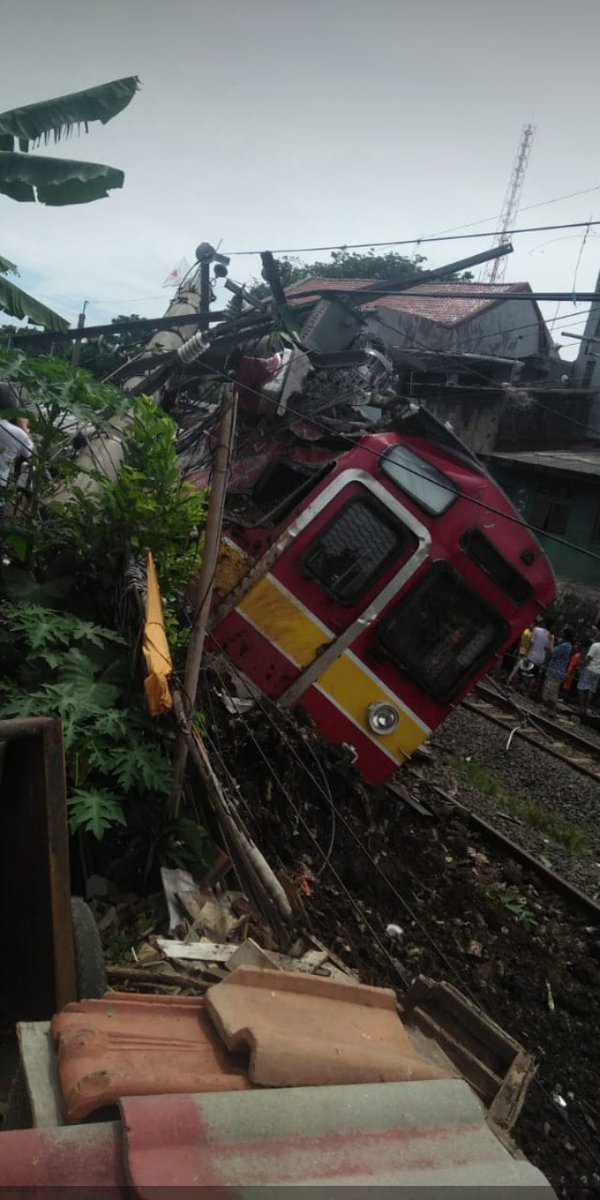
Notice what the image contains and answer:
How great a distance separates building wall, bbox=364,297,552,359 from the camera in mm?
27094

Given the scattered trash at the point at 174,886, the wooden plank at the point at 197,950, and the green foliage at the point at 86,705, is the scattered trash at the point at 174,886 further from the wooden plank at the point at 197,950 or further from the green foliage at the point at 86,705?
the green foliage at the point at 86,705

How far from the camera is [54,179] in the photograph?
7250 millimetres

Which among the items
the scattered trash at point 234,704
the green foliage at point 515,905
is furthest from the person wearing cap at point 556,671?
the scattered trash at point 234,704

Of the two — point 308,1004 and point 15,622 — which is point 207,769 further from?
point 308,1004

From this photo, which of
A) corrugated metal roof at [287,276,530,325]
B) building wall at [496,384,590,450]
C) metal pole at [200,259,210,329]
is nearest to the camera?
metal pole at [200,259,210,329]

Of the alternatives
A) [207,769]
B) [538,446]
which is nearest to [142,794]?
[207,769]

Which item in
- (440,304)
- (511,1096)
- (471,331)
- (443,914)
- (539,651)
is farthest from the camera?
(440,304)

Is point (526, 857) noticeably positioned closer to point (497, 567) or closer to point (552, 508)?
point (497, 567)

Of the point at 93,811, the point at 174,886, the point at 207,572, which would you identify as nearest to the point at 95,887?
the point at 174,886

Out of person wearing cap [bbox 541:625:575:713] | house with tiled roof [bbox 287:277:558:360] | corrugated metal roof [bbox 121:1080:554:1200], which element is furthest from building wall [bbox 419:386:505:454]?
corrugated metal roof [bbox 121:1080:554:1200]

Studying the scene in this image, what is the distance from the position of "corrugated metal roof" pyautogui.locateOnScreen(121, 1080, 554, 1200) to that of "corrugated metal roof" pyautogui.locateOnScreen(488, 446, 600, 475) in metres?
17.6

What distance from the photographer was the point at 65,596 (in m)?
5.74

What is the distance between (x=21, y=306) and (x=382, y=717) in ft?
15.9

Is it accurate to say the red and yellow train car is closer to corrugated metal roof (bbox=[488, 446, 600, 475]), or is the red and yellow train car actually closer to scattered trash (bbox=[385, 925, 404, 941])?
scattered trash (bbox=[385, 925, 404, 941])
